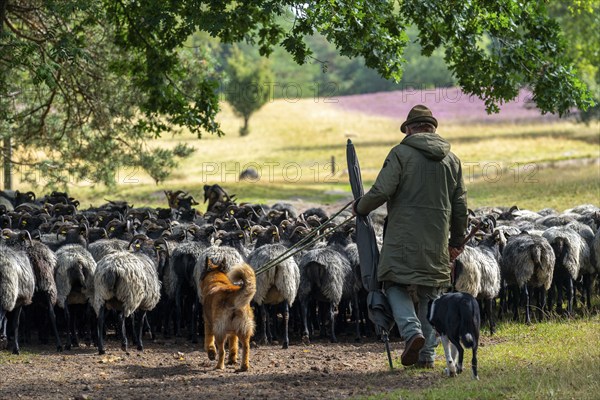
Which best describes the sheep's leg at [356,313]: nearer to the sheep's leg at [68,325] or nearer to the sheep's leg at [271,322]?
the sheep's leg at [271,322]

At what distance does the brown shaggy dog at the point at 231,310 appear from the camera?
33.5 ft

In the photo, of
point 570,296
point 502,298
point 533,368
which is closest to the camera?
point 533,368

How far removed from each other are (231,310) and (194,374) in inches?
32.4

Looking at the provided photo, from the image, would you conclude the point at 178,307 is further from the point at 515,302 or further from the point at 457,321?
the point at 457,321

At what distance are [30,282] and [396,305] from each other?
523 cm

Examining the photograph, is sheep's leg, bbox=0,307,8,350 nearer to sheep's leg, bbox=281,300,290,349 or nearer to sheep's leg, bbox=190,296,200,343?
sheep's leg, bbox=190,296,200,343

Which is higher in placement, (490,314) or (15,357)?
(490,314)

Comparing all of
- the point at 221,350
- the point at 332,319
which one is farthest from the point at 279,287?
the point at 221,350

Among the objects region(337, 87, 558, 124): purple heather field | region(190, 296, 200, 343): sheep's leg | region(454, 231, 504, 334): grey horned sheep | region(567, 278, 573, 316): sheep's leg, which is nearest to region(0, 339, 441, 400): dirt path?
region(190, 296, 200, 343): sheep's leg

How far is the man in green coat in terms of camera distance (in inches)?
364

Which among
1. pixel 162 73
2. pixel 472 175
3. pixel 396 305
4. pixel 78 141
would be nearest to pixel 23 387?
pixel 396 305

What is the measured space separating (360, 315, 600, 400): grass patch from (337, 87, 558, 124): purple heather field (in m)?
49.6

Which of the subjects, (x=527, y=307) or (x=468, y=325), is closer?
(x=468, y=325)

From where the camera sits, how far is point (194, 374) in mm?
10508
